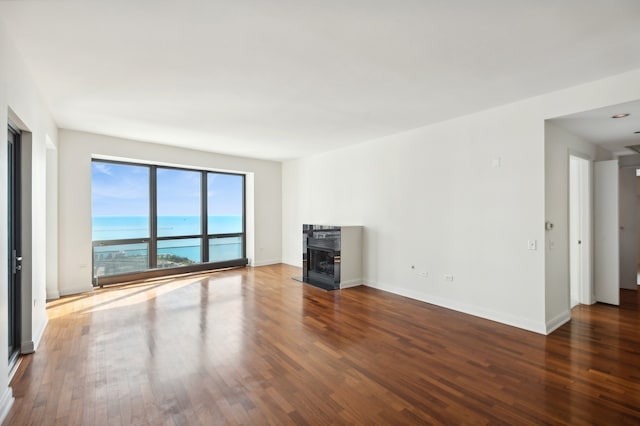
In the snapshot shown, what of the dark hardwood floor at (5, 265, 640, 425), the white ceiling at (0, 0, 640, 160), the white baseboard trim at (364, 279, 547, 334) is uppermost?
the white ceiling at (0, 0, 640, 160)

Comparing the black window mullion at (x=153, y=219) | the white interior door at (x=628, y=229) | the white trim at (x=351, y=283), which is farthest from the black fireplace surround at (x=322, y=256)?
the white interior door at (x=628, y=229)

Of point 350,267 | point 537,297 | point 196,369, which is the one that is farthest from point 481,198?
point 196,369

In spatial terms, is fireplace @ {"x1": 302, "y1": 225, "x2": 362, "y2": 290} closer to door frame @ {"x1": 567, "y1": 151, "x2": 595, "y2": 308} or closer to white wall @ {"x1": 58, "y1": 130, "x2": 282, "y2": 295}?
white wall @ {"x1": 58, "y1": 130, "x2": 282, "y2": 295}

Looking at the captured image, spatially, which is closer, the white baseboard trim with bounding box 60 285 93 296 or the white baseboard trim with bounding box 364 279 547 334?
the white baseboard trim with bounding box 364 279 547 334

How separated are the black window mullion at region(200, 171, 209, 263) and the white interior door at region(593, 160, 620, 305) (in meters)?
7.43

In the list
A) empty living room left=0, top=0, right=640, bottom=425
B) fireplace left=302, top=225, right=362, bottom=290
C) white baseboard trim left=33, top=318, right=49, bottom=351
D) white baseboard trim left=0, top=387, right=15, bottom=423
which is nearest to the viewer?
white baseboard trim left=0, top=387, right=15, bottom=423

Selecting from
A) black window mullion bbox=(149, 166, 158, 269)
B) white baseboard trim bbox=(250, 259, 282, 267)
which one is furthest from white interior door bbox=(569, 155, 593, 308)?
black window mullion bbox=(149, 166, 158, 269)

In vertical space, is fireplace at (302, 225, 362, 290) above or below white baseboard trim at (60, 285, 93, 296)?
above

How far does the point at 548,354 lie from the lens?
2.91m

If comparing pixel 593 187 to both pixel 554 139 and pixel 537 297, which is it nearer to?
pixel 554 139

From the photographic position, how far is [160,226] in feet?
21.0

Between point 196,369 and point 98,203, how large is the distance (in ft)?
15.4

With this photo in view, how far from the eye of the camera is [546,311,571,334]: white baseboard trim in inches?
136

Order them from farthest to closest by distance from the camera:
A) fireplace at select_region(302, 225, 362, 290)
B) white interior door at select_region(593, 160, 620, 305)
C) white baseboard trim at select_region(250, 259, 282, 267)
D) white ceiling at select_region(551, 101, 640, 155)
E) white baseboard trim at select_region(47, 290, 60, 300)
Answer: white baseboard trim at select_region(250, 259, 282, 267) → fireplace at select_region(302, 225, 362, 290) → white baseboard trim at select_region(47, 290, 60, 300) → white interior door at select_region(593, 160, 620, 305) → white ceiling at select_region(551, 101, 640, 155)
